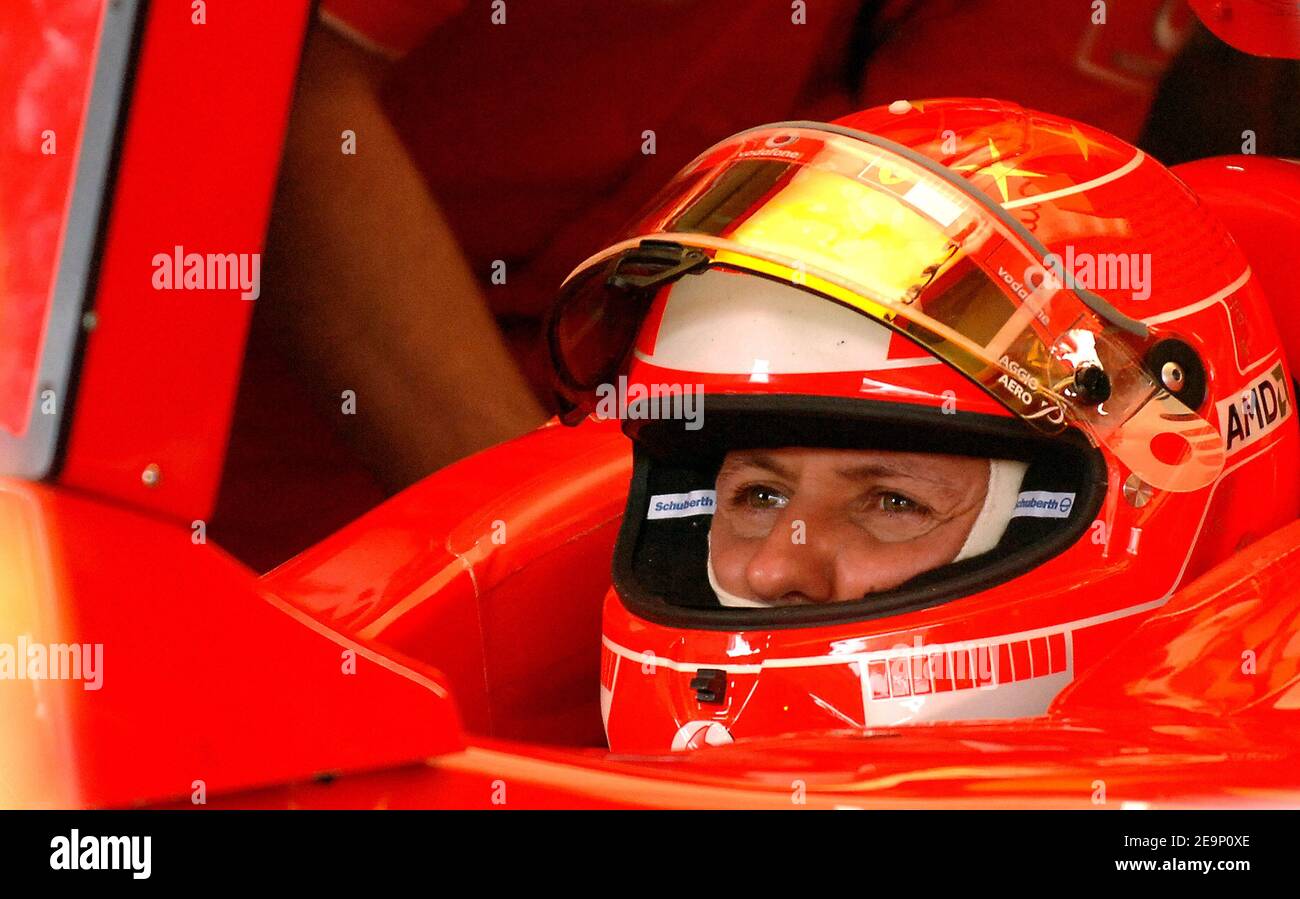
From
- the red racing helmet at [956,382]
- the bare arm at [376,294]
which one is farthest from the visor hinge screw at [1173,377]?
the bare arm at [376,294]

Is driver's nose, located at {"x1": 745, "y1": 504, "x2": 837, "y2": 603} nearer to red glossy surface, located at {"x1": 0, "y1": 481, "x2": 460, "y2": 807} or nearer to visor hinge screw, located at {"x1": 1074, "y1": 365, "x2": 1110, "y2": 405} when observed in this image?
visor hinge screw, located at {"x1": 1074, "y1": 365, "x2": 1110, "y2": 405}

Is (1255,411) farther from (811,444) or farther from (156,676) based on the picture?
(156,676)

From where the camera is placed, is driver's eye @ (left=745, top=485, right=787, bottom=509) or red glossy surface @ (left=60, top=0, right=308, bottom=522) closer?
red glossy surface @ (left=60, top=0, right=308, bottom=522)

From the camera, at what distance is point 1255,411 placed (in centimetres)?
125

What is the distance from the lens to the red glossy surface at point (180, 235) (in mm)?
715

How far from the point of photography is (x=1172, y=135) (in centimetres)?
267

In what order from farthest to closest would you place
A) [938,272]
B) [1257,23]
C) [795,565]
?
1. [1257,23]
2. [795,565]
3. [938,272]

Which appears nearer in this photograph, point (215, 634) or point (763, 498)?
point (215, 634)

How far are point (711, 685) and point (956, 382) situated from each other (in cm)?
26

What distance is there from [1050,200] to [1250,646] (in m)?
0.34

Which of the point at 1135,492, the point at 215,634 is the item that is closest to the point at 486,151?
the point at 1135,492

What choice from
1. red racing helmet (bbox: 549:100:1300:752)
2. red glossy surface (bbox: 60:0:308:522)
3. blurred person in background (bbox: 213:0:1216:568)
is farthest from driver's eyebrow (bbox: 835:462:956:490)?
red glossy surface (bbox: 60:0:308:522)

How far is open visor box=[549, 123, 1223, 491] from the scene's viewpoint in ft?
3.67

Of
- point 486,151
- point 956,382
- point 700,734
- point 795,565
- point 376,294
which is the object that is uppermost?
point 486,151
